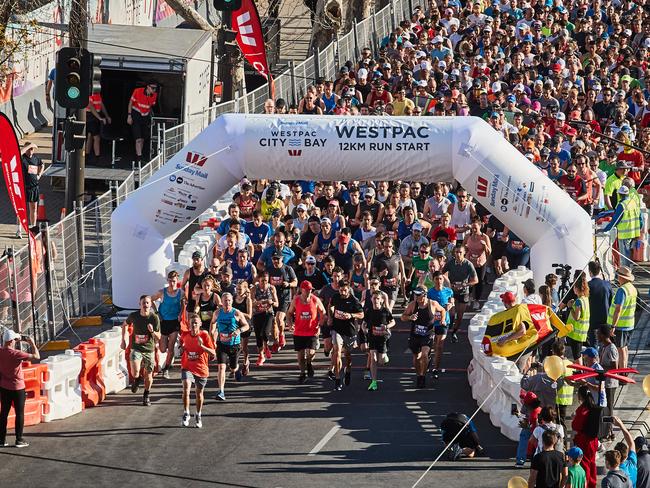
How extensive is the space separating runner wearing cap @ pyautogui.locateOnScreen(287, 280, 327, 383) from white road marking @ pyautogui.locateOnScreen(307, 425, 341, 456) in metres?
2.15

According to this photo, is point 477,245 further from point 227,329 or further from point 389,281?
point 227,329

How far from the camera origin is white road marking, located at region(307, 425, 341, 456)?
1694cm

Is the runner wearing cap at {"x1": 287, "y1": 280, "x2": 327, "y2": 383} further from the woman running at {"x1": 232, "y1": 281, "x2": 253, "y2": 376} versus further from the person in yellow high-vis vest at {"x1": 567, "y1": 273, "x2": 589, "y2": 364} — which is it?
the person in yellow high-vis vest at {"x1": 567, "y1": 273, "x2": 589, "y2": 364}

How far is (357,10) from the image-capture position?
4041 centimetres

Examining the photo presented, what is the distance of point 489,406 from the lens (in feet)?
59.9

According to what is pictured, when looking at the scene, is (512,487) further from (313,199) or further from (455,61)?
(455,61)

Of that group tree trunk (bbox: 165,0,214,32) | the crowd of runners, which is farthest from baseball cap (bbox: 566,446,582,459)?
tree trunk (bbox: 165,0,214,32)

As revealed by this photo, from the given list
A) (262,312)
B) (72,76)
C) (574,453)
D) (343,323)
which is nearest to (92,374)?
(262,312)

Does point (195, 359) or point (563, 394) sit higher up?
point (195, 359)

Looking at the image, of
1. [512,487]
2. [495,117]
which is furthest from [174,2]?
[512,487]

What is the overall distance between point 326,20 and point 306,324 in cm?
2145

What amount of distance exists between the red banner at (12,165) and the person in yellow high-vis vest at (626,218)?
8891 millimetres

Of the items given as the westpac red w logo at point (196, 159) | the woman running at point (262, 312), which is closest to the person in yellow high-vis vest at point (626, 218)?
the woman running at point (262, 312)

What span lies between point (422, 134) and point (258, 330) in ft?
11.8
